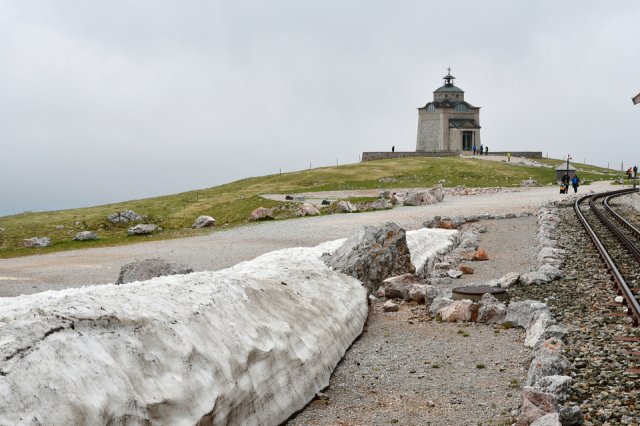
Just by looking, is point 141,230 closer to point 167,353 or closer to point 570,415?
point 167,353

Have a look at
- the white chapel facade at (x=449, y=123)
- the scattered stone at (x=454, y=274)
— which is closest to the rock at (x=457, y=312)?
the scattered stone at (x=454, y=274)

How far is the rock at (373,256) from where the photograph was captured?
13945 mm

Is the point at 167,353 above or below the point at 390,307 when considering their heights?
above

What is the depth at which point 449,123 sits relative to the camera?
9762 cm

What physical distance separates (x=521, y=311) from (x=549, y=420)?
205 inches

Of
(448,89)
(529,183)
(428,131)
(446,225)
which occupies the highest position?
(448,89)

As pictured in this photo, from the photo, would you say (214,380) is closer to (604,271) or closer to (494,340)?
(494,340)

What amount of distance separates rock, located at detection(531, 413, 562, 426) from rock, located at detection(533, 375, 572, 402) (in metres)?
0.81

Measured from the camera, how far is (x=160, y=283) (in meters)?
8.30

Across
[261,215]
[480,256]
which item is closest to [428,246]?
[480,256]

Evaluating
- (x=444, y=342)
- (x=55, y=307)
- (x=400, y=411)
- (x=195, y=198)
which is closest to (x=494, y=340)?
(x=444, y=342)

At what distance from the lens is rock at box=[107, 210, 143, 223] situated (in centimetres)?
4406

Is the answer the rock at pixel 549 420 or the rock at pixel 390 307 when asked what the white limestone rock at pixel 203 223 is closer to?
the rock at pixel 390 307

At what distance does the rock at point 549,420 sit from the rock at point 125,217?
40764mm
